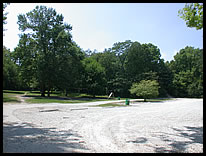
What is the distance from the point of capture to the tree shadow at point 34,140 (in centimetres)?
298

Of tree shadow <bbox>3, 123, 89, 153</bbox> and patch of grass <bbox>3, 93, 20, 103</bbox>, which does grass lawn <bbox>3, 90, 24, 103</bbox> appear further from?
tree shadow <bbox>3, 123, 89, 153</bbox>

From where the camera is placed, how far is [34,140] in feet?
11.7

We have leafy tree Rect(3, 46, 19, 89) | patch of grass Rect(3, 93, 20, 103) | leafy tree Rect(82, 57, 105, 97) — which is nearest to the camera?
leafy tree Rect(3, 46, 19, 89)

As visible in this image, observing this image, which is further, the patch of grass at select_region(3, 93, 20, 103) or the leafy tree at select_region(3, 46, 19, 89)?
the patch of grass at select_region(3, 93, 20, 103)

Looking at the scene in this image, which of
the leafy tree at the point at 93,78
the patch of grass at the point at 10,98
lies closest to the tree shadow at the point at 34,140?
the patch of grass at the point at 10,98

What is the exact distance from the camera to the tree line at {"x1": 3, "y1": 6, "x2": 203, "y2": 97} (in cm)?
409

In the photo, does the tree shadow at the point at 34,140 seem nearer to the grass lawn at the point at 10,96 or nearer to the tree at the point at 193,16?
the grass lawn at the point at 10,96

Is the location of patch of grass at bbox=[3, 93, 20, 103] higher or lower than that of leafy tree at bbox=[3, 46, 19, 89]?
lower

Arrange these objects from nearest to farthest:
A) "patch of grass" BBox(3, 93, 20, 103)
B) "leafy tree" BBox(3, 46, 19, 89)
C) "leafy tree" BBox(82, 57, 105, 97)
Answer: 1. "leafy tree" BBox(3, 46, 19, 89)
2. "patch of grass" BBox(3, 93, 20, 103)
3. "leafy tree" BBox(82, 57, 105, 97)

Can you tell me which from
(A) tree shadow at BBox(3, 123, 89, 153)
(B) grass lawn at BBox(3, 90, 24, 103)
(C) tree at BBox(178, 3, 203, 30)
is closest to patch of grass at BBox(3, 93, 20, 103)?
(B) grass lawn at BBox(3, 90, 24, 103)

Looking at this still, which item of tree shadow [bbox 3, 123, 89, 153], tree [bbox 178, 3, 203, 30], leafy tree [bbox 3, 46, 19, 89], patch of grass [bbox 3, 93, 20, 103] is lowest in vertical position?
tree shadow [bbox 3, 123, 89, 153]

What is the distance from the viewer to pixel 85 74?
3562 cm

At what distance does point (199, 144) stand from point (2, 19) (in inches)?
270

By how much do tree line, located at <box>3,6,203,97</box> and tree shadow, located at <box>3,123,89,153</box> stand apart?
2.84ft
